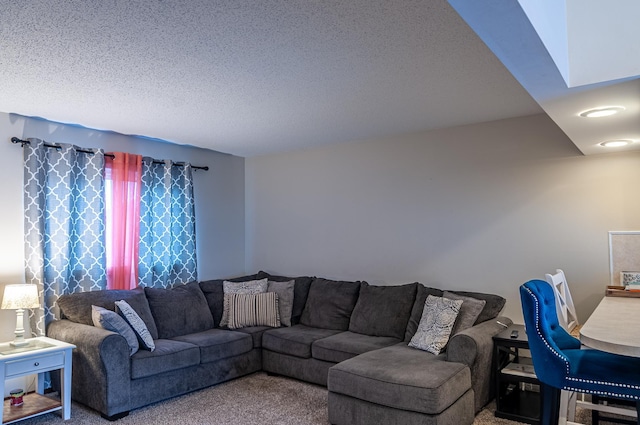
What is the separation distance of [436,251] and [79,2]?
3494 mm

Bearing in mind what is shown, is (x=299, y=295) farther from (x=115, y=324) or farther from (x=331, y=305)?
(x=115, y=324)

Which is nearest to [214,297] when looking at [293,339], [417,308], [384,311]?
[293,339]

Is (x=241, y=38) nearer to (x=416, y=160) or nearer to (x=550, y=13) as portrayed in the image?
(x=550, y=13)

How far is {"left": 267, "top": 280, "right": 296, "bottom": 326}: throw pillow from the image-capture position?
4.80 metres

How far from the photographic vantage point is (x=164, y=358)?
3697mm

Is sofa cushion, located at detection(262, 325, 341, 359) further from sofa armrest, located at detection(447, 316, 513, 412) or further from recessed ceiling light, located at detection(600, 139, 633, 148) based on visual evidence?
recessed ceiling light, located at detection(600, 139, 633, 148)

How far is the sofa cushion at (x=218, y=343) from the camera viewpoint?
4037 millimetres

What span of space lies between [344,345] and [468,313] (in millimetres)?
1064

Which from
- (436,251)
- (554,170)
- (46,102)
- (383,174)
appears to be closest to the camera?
(46,102)

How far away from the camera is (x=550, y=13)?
1.84 metres

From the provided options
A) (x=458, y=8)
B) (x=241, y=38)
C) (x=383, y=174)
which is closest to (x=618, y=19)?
(x=458, y=8)

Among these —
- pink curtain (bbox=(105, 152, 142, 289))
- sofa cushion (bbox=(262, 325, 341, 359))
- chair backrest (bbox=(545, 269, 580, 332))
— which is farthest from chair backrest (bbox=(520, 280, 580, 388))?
pink curtain (bbox=(105, 152, 142, 289))

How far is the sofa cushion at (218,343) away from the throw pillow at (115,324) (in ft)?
1.82

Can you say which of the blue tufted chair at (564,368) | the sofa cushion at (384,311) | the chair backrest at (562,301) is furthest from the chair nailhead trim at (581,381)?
the sofa cushion at (384,311)
